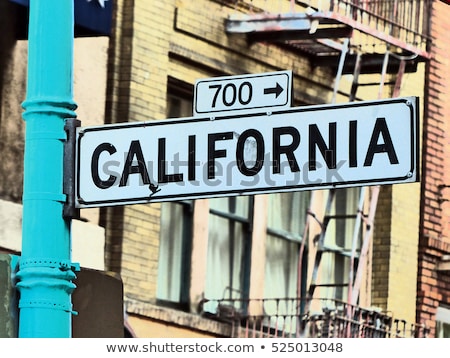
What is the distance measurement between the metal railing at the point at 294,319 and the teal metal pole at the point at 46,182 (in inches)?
365

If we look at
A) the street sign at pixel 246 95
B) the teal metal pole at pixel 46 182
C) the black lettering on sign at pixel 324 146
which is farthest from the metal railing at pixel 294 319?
the black lettering on sign at pixel 324 146

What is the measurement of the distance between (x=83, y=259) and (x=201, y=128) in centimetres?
744

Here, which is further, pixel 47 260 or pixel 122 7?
pixel 122 7

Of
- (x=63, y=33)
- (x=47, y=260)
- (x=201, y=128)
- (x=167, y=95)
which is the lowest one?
(x=47, y=260)

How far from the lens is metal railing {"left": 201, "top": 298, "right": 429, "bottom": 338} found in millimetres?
15391

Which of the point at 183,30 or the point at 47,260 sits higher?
Result: the point at 183,30

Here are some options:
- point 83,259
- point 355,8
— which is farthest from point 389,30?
point 83,259

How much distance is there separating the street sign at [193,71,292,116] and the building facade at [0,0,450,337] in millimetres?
6523

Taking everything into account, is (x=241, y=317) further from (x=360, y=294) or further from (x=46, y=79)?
(x=46, y=79)

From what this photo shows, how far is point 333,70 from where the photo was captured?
17.2 meters

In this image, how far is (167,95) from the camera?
50.3 ft

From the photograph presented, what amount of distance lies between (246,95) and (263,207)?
10.3 metres

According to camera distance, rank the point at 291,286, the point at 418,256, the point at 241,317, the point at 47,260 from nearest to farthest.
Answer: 1. the point at 47,260
2. the point at 241,317
3. the point at 291,286
4. the point at 418,256

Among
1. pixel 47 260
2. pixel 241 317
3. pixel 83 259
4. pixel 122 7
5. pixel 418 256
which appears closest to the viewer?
pixel 47 260
